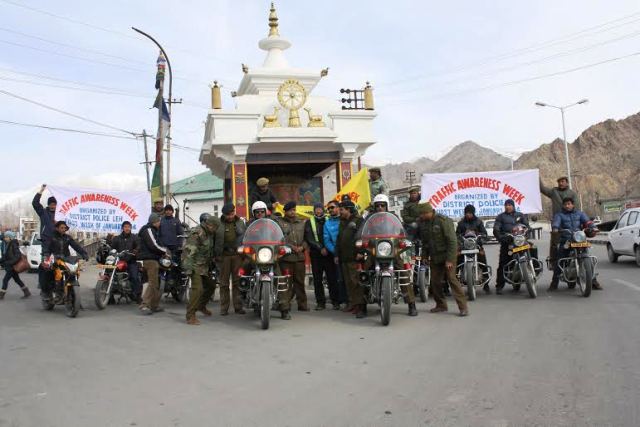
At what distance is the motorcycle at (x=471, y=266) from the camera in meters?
9.39

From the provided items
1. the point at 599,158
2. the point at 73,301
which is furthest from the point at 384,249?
the point at 599,158

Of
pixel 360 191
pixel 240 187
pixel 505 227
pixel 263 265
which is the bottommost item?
pixel 263 265

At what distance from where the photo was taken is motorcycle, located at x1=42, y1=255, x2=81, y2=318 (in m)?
9.31

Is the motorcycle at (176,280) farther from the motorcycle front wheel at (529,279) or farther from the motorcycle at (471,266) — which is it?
the motorcycle front wheel at (529,279)

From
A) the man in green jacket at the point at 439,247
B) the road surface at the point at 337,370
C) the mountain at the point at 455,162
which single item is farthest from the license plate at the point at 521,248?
the mountain at the point at 455,162

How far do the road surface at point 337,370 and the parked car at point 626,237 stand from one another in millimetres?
6935

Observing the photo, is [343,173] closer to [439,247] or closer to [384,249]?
[439,247]

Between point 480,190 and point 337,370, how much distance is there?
7104mm

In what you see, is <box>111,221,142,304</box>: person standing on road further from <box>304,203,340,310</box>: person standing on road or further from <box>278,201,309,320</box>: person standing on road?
<box>304,203,340,310</box>: person standing on road

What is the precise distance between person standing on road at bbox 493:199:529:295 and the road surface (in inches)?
63.1

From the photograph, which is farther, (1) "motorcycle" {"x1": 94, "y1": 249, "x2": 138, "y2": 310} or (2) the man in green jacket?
(1) "motorcycle" {"x1": 94, "y1": 249, "x2": 138, "y2": 310}

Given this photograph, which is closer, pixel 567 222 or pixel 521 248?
pixel 521 248

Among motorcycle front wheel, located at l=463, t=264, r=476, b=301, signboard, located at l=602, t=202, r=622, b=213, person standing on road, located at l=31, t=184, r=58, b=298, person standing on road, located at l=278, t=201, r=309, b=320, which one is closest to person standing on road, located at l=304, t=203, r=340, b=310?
person standing on road, located at l=278, t=201, r=309, b=320

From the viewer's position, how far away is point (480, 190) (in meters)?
11.4
